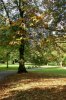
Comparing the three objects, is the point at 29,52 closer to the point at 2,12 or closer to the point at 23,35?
the point at 2,12

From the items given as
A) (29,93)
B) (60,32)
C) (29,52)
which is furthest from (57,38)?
(29,52)

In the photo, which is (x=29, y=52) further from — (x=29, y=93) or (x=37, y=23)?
(x=29, y=93)

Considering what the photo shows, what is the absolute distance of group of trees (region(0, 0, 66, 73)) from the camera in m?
13.6

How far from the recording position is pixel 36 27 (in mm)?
16609

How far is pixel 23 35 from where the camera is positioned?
73.8ft

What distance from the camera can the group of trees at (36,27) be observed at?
44.7 ft

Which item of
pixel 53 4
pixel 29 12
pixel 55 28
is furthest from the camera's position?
pixel 29 12

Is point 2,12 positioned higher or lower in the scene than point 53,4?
higher

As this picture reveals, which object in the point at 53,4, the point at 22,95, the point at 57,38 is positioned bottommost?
the point at 22,95

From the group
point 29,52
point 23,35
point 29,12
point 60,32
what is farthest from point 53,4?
point 29,52

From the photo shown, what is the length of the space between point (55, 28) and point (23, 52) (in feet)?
66.9

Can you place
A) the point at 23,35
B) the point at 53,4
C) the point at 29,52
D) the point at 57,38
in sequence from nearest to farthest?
the point at 53,4
the point at 57,38
the point at 23,35
the point at 29,52

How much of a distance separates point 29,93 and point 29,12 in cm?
539

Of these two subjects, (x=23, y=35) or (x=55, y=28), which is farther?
(x=23, y=35)
